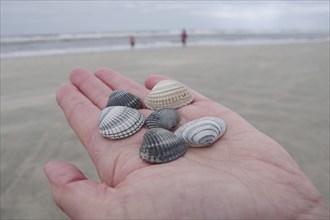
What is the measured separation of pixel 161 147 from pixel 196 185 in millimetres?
595

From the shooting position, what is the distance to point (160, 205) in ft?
5.70

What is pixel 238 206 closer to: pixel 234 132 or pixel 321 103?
pixel 234 132

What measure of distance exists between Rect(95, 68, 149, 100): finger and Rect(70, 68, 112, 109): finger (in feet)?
0.52

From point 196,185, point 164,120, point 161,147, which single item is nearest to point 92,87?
point 164,120

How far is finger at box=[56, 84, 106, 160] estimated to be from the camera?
8.53 ft

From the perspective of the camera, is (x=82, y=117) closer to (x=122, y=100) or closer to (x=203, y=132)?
(x=122, y=100)

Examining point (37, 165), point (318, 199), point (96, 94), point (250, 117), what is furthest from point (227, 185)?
point (250, 117)

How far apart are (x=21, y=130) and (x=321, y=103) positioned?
4.83 m

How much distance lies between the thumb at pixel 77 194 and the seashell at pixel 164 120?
964 millimetres

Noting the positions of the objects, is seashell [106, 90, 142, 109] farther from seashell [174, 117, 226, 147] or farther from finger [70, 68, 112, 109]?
seashell [174, 117, 226, 147]

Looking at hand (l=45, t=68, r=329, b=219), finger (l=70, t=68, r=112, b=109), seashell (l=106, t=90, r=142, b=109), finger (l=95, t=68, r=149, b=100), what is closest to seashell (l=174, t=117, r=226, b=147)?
hand (l=45, t=68, r=329, b=219)

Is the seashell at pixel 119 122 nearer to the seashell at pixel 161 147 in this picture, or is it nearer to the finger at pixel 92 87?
the seashell at pixel 161 147

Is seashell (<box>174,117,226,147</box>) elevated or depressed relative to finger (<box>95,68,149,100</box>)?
depressed

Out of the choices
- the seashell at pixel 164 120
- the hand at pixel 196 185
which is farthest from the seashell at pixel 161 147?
the seashell at pixel 164 120
